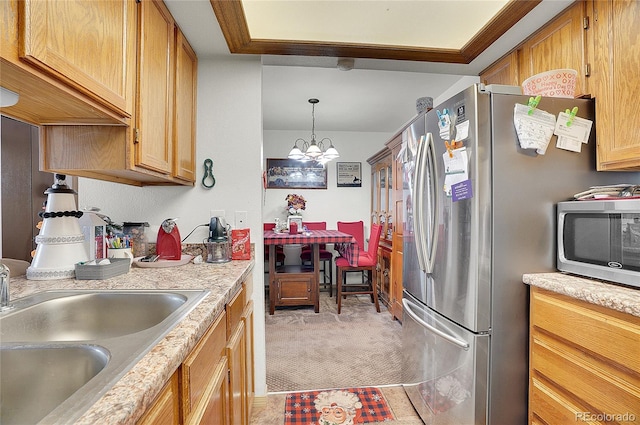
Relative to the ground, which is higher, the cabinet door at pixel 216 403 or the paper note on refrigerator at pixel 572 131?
the paper note on refrigerator at pixel 572 131

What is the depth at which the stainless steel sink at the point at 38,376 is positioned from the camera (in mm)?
659

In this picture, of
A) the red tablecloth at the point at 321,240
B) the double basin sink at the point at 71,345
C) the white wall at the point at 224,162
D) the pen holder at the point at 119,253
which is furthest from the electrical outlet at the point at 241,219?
the red tablecloth at the point at 321,240

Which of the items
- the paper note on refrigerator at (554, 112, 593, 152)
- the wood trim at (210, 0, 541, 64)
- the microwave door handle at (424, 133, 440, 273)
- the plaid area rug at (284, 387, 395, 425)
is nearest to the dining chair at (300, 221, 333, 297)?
the plaid area rug at (284, 387, 395, 425)

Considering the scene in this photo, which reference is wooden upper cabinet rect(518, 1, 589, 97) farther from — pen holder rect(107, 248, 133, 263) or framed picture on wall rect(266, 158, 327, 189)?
framed picture on wall rect(266, 158, 327, 189)

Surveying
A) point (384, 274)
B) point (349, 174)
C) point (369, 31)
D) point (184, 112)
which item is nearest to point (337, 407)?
point (184, 112)

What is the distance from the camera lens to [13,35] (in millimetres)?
685

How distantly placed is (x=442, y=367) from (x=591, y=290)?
0.78 m

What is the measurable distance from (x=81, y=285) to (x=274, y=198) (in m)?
3.60

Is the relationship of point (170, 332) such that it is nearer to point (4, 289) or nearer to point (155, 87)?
point (4, 289)

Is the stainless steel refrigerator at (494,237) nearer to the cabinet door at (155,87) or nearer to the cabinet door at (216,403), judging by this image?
the cabinet door at (216,403)

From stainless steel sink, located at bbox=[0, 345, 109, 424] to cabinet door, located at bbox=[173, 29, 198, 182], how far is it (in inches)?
40.9

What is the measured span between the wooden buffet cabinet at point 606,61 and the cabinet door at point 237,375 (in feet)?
6.11

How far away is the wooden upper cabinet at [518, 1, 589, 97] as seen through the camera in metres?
1.46

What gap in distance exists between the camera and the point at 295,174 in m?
4.79
